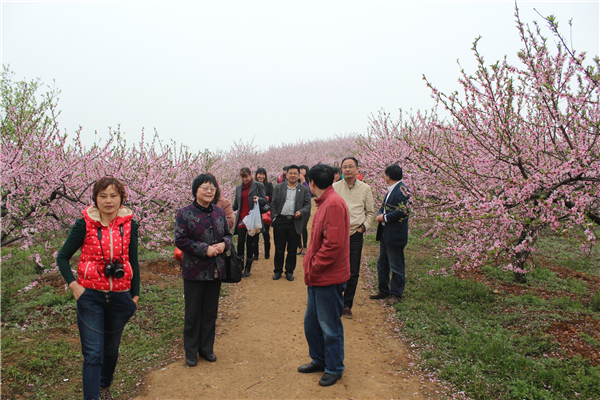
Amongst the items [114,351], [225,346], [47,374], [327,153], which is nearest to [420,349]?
[225,346]

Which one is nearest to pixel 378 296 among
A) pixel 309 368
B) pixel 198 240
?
pixel 309 368

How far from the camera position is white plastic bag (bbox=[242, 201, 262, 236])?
7.33 metres

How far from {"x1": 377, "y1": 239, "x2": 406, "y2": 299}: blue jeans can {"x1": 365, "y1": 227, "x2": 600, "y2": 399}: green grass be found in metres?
0.28

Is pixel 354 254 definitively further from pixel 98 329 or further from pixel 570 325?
pixel 98 329

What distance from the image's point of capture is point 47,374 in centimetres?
371

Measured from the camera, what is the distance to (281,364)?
410 cm

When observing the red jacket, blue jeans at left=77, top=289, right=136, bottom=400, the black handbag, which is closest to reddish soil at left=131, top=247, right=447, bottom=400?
blue jeans at left=77, top=289, right=136, bottom=400

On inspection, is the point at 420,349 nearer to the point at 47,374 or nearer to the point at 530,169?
the point at 530,169

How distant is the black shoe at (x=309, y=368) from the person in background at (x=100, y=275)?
1.87 meters

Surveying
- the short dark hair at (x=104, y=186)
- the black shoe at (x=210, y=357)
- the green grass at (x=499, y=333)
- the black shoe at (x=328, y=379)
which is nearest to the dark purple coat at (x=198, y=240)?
the short dark hair at (x=104, y=186)

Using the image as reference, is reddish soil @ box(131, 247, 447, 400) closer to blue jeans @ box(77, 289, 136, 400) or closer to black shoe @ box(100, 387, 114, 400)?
black shoe @ box(100, 387, 114, 400)

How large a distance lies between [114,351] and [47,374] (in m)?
1.29

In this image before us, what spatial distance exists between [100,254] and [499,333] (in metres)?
4.60

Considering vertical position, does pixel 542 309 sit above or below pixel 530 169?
below
